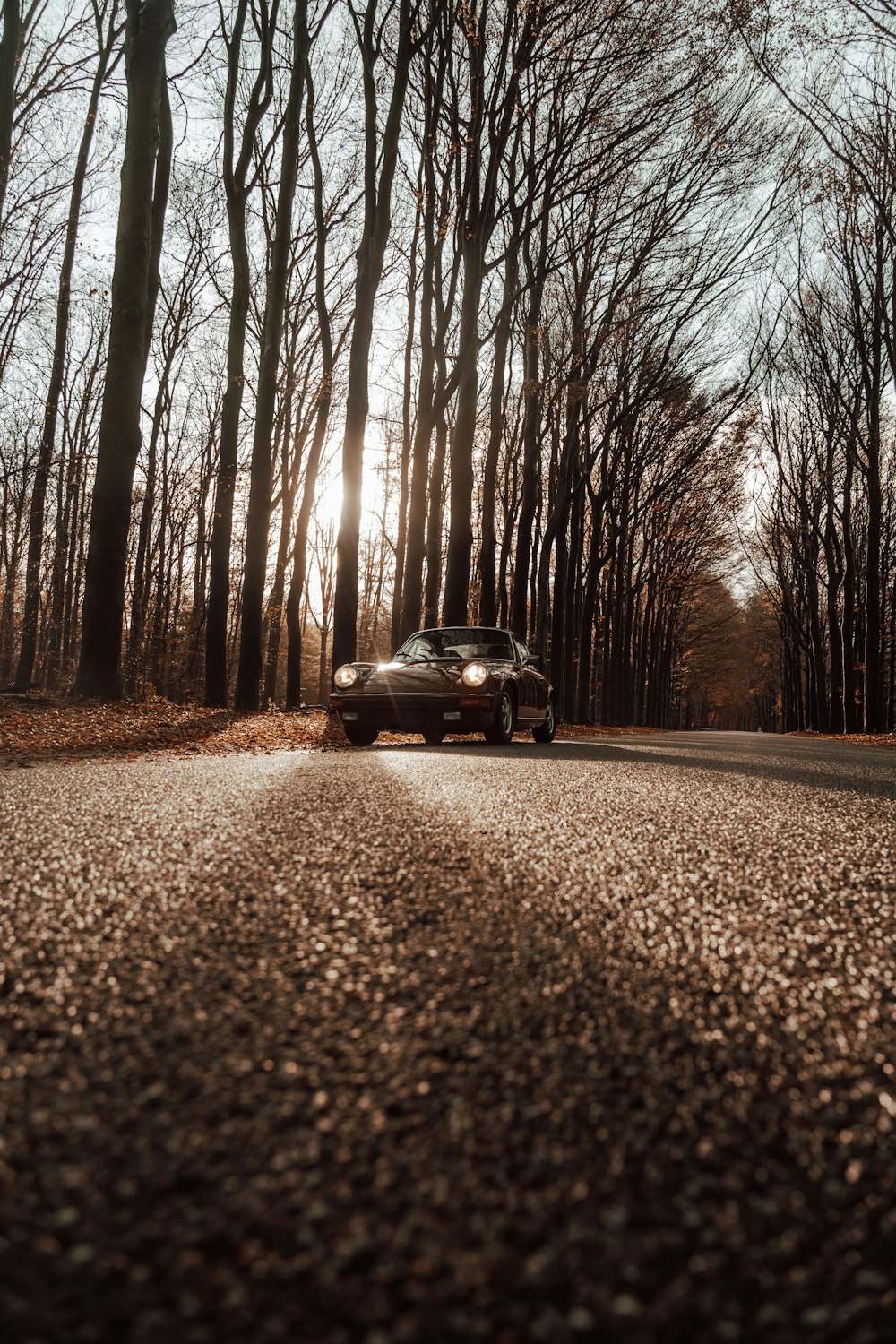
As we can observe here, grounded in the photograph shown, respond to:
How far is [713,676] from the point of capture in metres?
61.9

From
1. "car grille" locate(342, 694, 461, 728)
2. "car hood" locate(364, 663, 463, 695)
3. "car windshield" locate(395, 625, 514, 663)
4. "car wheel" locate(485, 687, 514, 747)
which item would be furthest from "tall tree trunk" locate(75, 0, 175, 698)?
"car wheel" locate(485, 687, 514, 747)

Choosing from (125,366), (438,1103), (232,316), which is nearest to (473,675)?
(125,366)

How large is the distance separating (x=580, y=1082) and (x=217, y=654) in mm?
13429

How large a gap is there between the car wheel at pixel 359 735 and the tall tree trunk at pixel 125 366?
9.00 feet

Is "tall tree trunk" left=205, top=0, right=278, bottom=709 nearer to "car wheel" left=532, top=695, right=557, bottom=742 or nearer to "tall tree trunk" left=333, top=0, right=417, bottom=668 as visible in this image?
"tall tree trunk" left=333, top=0, right=417, bottom=668

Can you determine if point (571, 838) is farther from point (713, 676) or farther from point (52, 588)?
point (713, 676)

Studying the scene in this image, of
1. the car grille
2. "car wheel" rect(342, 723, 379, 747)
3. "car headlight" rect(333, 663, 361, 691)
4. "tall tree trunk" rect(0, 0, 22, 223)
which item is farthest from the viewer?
"tall tree trunk" rect(0, 0, 22, 223)

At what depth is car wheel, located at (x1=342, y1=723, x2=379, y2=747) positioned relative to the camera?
27.2 feet

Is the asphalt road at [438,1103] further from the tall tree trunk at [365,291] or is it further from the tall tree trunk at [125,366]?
the tall tree trunk at [365,291]

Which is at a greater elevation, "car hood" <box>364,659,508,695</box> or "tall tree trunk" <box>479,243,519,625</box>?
"tall tree trunk" <box>479,243,519,625</box>

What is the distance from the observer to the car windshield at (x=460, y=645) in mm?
9211

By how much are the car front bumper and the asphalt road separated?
6114mm

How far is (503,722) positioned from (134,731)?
3642mm

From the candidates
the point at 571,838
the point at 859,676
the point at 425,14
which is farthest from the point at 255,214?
the point at 859,676
